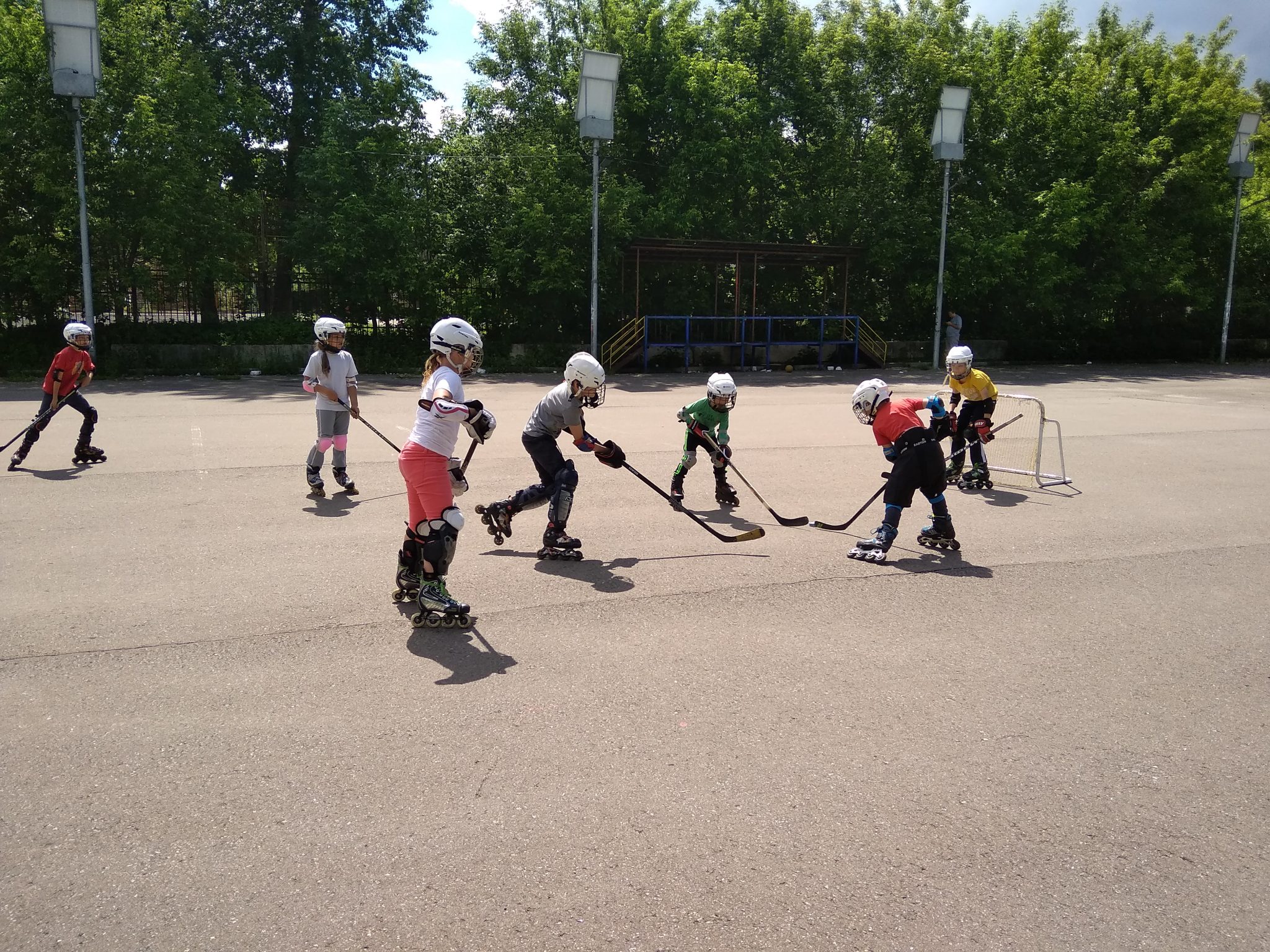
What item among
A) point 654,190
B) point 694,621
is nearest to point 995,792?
point 694,621

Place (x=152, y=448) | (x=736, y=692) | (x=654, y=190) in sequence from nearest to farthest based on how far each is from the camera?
(x=736, y=692) < (x=152, y=448) < (x=654, y=190)

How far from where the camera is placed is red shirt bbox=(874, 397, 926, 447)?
25.4 ft

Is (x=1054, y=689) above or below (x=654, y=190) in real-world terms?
below

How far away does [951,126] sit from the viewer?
2588cm

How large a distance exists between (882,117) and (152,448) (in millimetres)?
24845

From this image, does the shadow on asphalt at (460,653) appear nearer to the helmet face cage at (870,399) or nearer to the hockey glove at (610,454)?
the hockey glove at (610,454)

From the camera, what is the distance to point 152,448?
12.2 metres

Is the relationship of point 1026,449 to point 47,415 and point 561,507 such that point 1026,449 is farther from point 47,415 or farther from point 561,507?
point 47,415

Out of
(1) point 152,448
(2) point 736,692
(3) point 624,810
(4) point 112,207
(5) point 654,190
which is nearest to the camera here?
(3) point 624,810

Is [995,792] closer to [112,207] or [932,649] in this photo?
[932,649]

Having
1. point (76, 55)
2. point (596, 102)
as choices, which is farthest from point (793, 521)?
point (76, 55)

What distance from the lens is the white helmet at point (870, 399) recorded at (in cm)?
770

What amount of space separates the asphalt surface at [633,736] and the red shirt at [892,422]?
3.23 feet

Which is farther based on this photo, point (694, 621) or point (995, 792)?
point (694, 621)
